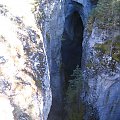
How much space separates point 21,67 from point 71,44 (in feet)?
43.1

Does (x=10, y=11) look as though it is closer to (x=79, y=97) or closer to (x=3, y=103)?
(x=3, y=103)

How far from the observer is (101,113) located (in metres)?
16.0

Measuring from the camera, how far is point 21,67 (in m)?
9.48

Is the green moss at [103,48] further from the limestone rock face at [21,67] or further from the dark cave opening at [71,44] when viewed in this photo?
the dark cave opening at [71,44]

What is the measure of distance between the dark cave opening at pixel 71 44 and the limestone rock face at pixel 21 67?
30.3ft

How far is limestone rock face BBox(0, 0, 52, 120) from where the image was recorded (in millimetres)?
8531

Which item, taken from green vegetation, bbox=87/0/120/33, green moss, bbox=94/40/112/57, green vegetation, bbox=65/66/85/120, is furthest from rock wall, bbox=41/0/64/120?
green moss, bbox=94/40/112/57

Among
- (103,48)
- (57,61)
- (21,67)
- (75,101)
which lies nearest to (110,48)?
(103,48)

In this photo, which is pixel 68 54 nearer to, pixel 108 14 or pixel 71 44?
pixel 71 44

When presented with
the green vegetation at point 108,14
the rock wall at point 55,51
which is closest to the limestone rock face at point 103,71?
the green vegetation at point 108,14

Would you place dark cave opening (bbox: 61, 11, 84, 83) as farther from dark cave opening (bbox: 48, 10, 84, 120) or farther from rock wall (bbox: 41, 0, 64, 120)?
rock wall (bbox: 41, 0, 64, 120)

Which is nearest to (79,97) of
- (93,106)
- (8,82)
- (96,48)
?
(93,106)

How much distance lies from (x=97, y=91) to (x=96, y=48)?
77.4 inches

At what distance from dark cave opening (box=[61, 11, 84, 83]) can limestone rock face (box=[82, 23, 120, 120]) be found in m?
4.22
